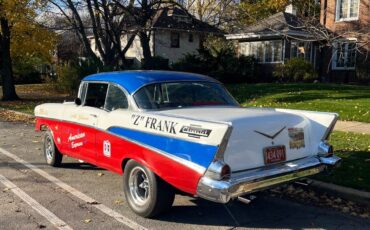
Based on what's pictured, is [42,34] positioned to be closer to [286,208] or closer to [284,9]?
[286,208]

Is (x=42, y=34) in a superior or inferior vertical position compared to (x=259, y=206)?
superior

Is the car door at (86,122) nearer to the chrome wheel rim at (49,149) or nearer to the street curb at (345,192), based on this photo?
the chrome wheel rim at (49,149)

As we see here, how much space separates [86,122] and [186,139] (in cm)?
228

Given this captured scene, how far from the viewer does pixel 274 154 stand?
16.6 ft

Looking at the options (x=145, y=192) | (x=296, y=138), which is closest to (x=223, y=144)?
(x=296, y=138)

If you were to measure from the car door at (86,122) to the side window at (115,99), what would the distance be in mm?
115

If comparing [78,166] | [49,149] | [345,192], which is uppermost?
[49,149]

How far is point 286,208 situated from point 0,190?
396 cm

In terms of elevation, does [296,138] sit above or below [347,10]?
below

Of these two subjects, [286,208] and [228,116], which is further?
[286,208]

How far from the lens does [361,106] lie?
1352cm

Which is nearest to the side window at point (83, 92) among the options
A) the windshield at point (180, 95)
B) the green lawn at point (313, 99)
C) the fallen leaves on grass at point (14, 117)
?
the windshield at point (180, 95)

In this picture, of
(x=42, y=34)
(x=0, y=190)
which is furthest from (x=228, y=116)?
(x=42, y=34)

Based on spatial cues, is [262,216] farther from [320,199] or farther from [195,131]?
[195,131]
